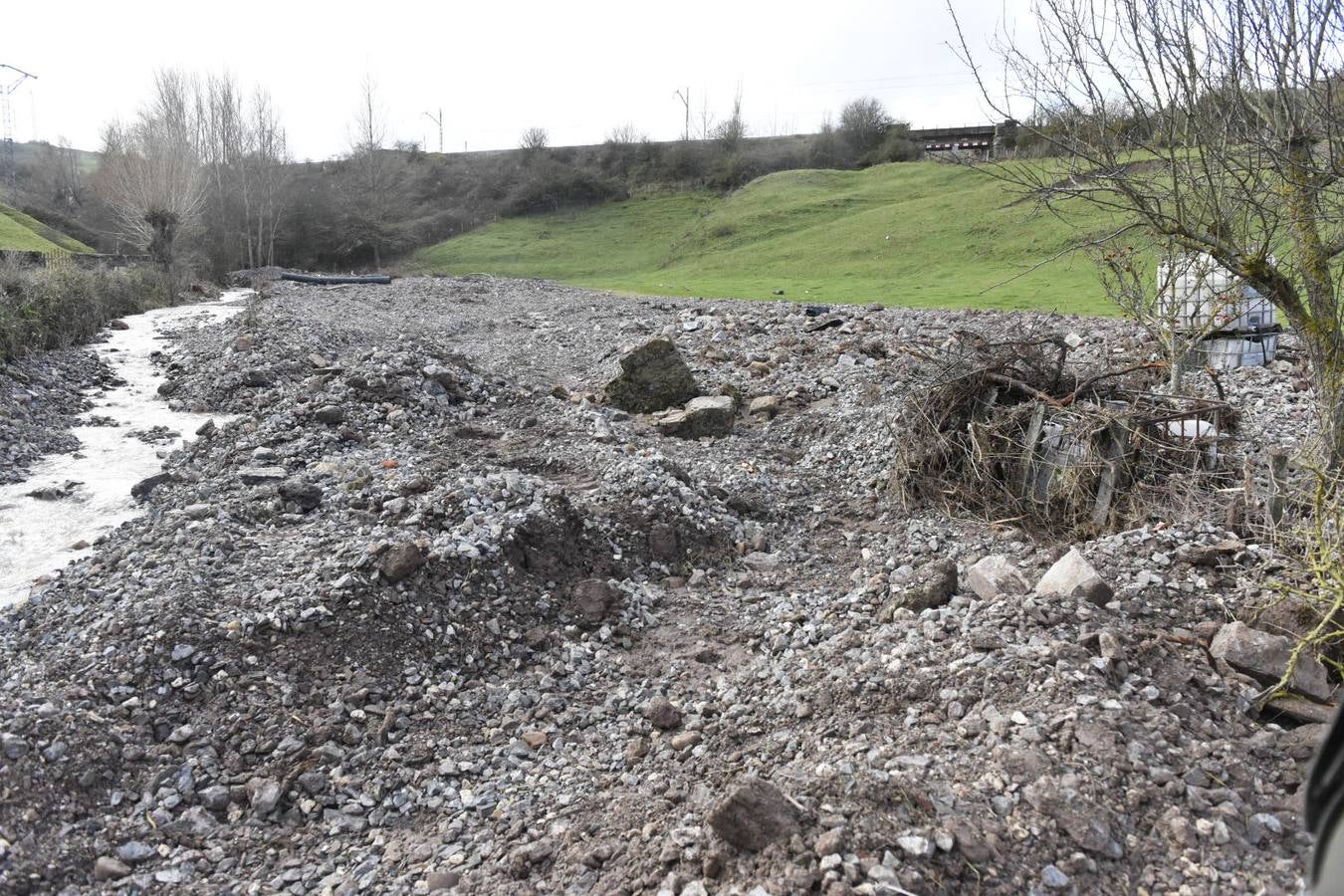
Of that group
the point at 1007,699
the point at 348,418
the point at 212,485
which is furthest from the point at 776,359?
the point at 1007,699

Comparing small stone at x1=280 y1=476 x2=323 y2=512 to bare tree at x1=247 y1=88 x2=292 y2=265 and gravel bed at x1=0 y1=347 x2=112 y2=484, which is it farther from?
bare tree at x1=247 y1=88 x2=292 y2=265

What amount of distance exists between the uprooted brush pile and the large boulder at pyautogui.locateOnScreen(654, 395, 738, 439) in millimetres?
2668

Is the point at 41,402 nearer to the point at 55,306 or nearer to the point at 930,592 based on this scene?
the point at 55,306

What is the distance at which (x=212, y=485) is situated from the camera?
7.79m

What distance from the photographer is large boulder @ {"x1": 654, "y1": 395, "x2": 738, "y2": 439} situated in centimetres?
989

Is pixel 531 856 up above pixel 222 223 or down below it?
below

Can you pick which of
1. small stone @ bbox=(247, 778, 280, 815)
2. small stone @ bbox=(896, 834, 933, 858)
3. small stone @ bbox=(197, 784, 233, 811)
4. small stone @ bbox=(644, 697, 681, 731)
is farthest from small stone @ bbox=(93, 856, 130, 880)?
small stone @ bbox=(896, 834, 933, 858)

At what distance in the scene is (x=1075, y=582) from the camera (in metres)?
4.68

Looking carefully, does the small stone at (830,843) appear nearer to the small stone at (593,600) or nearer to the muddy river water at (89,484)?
the small stone at (593,600)

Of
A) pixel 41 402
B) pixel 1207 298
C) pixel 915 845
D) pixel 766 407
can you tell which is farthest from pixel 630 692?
pixel 41 402

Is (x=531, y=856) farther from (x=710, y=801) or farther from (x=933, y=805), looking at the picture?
(x=933, y=805)

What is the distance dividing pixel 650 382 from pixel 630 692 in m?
6.22

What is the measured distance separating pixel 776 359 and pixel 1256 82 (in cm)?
866

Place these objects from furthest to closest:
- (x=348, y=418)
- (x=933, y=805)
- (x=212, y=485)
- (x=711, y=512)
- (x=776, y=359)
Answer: (x=776, y=359) → (x=348, y=418) → (x=212, y=485) → (x=711, y=512) → (x=933, y=805)
